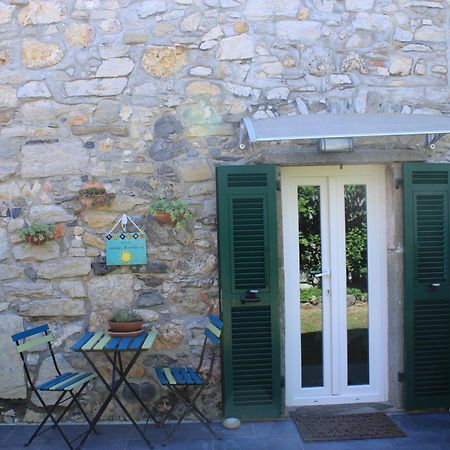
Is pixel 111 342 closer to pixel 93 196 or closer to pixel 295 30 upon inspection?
pixel 93 196

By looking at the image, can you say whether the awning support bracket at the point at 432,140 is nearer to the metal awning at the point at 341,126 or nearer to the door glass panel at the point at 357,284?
the metal awning at the point at 341,126

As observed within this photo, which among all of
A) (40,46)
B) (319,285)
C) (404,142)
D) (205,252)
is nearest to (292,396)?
(319,285)

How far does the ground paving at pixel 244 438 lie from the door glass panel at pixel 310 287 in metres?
0.51

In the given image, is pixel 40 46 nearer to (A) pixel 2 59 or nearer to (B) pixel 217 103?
(A) pixel 2 59

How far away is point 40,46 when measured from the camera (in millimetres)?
4359

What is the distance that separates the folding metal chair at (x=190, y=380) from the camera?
3889mm

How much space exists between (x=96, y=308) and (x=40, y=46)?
217cm

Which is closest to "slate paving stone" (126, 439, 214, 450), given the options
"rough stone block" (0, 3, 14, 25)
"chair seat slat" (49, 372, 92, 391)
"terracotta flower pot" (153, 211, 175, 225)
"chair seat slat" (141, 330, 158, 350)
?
"chair seat slat" (49, 372, 92, 391)

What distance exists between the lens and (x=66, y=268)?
4.34 meters

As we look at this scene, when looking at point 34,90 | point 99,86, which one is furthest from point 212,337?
point 34,90

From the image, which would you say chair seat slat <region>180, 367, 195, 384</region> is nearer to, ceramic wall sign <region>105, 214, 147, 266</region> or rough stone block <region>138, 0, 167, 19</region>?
ceramic wall sign <region>105, 214, 147, 266</region>

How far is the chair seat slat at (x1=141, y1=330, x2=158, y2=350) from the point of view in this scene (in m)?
3.80

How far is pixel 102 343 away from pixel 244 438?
1278 mm

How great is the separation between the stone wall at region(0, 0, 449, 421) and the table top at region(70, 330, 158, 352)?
0.72 feet
